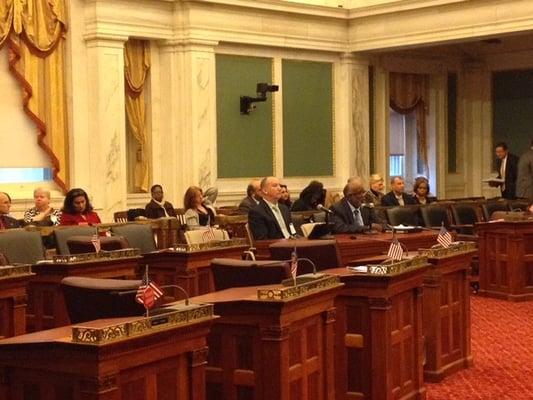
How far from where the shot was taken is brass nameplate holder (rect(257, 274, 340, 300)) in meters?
4.48

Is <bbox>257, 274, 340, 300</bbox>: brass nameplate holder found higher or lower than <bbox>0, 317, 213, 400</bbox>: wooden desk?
higher

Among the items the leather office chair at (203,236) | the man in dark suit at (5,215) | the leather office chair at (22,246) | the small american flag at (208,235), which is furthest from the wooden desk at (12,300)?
the man in dark suit at (5,215)

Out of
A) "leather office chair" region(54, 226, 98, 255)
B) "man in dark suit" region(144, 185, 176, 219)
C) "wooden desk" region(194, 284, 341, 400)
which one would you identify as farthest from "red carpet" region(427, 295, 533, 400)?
"man in dark suit" region(144, 185, 176, 219)

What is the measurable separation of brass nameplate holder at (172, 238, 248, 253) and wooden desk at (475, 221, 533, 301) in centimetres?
328

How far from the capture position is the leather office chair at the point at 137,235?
8.51 metres

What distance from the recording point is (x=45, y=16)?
12164 millimetres

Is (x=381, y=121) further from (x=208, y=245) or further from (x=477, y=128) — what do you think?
(x=208, y=245)

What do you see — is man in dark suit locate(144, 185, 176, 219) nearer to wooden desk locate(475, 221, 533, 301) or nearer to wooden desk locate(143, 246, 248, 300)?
wooden desk locate(475, 221, 533, 301)

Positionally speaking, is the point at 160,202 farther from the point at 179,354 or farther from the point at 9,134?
the point at 179,354

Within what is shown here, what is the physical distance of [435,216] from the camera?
1172 centimetres

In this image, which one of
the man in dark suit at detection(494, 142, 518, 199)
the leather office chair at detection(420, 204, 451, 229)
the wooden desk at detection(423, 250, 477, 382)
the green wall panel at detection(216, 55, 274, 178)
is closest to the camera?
the wooden desk at detection(423, 250, 477, 382)

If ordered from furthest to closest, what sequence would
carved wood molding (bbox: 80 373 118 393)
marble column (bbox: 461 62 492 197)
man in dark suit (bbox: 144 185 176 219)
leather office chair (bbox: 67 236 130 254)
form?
marble column (bbox: 461 62 492 197) → man in dark suit (bbox: 144 185 176 219) → leather office chair (bbox: 67 236 130 254) → carved wood molding (bbox: 80 373 118 393)

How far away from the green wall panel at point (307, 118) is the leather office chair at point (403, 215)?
3.51 m

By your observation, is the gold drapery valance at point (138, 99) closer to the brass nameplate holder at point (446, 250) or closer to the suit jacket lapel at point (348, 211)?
the suit jacket lapel at point (348, 211)
